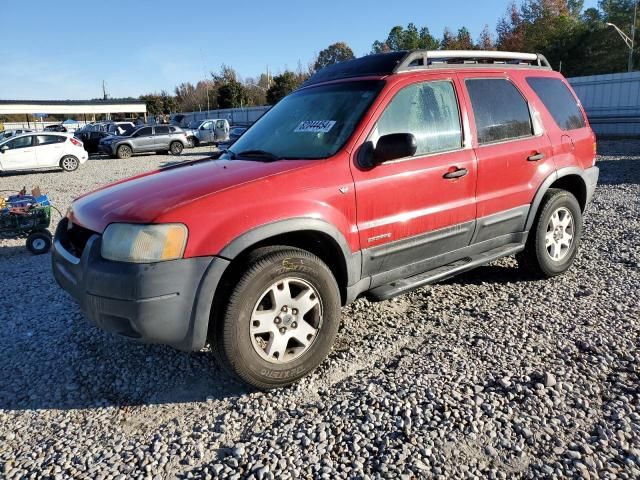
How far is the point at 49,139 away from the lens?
17844 millimetres

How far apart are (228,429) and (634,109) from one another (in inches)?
985

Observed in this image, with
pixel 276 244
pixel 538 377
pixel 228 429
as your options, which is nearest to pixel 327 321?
pixel 276 244

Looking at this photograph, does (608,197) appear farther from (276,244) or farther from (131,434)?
(131,434)

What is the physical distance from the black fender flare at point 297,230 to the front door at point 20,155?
17.8m

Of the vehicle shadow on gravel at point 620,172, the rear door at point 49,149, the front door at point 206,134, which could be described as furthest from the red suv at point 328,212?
the front door at point 206,134

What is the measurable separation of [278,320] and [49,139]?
715 inches

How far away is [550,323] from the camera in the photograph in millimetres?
3762

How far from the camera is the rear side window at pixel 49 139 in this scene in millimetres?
17656

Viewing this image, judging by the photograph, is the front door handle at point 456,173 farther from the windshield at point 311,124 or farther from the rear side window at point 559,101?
the rear side window at point 559,101

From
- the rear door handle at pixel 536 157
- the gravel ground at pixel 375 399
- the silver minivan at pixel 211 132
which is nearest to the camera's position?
the gravel ground at pixel 375 399

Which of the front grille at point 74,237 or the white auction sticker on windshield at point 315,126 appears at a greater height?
the white auction sticker on windshield at point 315,126

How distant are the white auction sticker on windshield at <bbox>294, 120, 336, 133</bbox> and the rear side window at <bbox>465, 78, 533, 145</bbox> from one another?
1.24 meters

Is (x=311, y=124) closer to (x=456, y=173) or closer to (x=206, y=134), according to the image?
(x=456, y=173)

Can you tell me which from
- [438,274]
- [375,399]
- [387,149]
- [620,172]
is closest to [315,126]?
[387,149]
